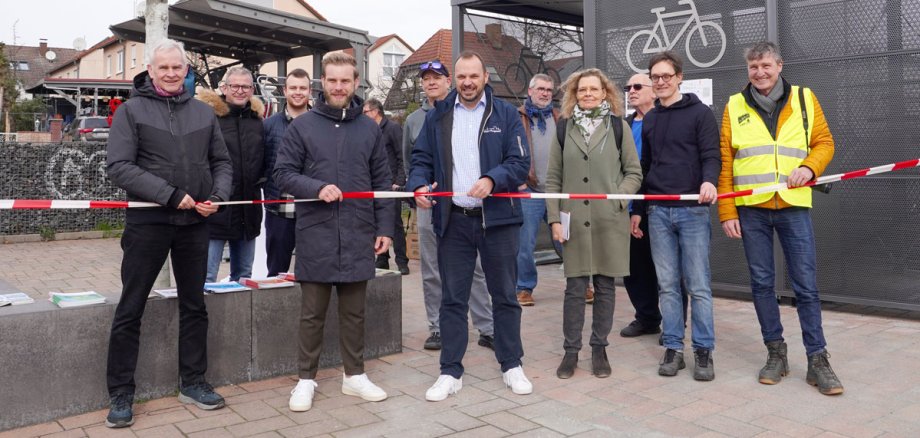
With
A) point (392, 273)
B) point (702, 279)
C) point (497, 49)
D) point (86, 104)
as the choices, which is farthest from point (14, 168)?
point (86, 104)

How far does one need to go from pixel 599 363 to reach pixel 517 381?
2.11ft

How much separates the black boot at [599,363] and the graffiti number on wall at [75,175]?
33.2 ft

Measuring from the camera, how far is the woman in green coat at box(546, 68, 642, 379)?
489 cm

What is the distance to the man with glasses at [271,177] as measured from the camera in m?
5.62

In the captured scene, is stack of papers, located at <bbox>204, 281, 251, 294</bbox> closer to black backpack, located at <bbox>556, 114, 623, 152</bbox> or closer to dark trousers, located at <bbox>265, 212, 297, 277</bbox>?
dark trousers, located at <bbox>265, 212, 297, 277</bbox>

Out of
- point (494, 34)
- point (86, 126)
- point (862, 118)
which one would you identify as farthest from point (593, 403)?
point (86, 126)

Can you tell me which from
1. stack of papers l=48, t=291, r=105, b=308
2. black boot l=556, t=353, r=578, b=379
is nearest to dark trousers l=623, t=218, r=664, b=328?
black boot l=556, t=353, r=578, b=379

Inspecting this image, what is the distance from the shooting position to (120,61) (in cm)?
5309

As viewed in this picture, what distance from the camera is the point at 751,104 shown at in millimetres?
4734

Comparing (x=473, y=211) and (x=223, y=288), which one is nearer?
(x=473, y=211)

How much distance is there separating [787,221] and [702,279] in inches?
23.8

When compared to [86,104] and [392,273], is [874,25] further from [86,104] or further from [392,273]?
[86,104]

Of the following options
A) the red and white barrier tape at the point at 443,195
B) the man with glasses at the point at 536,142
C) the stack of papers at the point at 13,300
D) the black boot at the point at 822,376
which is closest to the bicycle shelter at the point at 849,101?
the man with glasses at the point at 536,142

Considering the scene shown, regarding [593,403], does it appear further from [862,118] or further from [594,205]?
[862,118]
